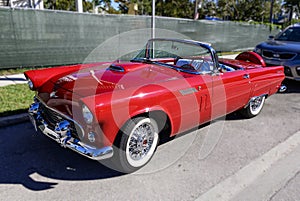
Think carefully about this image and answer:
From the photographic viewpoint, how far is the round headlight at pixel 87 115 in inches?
88.4

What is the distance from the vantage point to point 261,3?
97.7ft

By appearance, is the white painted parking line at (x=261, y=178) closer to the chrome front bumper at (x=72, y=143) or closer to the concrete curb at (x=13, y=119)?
the chrome front bumper at (x=72, y=143)

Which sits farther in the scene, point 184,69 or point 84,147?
point 184,69

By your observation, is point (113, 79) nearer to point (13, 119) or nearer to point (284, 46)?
point (13, 119)

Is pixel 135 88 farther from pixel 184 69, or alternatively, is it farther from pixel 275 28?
pixel 275 28

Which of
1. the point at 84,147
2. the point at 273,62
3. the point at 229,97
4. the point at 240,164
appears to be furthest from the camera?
the point at 273,62

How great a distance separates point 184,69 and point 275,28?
1754 centimetres

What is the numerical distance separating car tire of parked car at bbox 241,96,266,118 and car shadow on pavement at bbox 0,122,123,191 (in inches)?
106

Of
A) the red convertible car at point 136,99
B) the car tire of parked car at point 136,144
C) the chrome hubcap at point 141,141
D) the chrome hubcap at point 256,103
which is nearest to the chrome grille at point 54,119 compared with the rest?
the red convertible car at point 136,99

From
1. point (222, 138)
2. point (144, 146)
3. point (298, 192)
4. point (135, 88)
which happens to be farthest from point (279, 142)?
point (135, 88)

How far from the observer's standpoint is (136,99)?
245 cm

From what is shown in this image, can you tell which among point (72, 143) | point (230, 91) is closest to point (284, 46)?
point (230, 91)

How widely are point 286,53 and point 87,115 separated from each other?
6076 mm

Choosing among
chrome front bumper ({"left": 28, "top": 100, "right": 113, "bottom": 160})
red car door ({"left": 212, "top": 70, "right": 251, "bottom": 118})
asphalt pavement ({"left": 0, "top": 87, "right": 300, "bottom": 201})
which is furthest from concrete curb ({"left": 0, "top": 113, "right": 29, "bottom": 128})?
red car door ({"left": 212, "top": 70, "right": 251, "bottom": 118})
